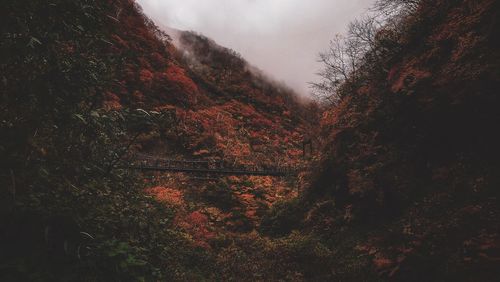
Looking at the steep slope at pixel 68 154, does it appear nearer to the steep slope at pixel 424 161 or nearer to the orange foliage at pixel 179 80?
the steep slope at pixel 424 161

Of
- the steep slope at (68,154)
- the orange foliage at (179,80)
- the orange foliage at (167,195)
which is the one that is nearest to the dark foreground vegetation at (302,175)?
the steep slope at (68,154)

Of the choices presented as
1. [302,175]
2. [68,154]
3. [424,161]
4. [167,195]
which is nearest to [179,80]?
[167,195]

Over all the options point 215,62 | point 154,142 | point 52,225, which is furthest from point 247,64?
point 52,225

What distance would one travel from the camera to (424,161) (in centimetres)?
783

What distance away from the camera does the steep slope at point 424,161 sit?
5762 mm

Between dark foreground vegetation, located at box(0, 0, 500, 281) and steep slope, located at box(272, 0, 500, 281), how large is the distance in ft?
0.11

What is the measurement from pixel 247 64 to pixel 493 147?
55.4m

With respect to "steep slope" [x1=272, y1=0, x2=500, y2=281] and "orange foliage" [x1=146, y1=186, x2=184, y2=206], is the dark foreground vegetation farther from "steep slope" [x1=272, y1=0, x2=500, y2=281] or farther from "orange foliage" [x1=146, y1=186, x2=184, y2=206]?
"orange foliage" [x1=146, y1=186, x2=184, y2=206]

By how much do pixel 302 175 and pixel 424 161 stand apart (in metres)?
5.76

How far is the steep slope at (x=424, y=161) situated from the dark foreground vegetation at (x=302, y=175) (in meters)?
0.03

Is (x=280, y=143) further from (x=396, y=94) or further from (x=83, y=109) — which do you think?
(x=83, y=109)

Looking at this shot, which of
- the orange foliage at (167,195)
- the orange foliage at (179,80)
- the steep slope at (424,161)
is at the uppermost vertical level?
the orange foliage at (179,80)

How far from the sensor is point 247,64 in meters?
59.5

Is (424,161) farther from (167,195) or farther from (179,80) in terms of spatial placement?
(179,80)
